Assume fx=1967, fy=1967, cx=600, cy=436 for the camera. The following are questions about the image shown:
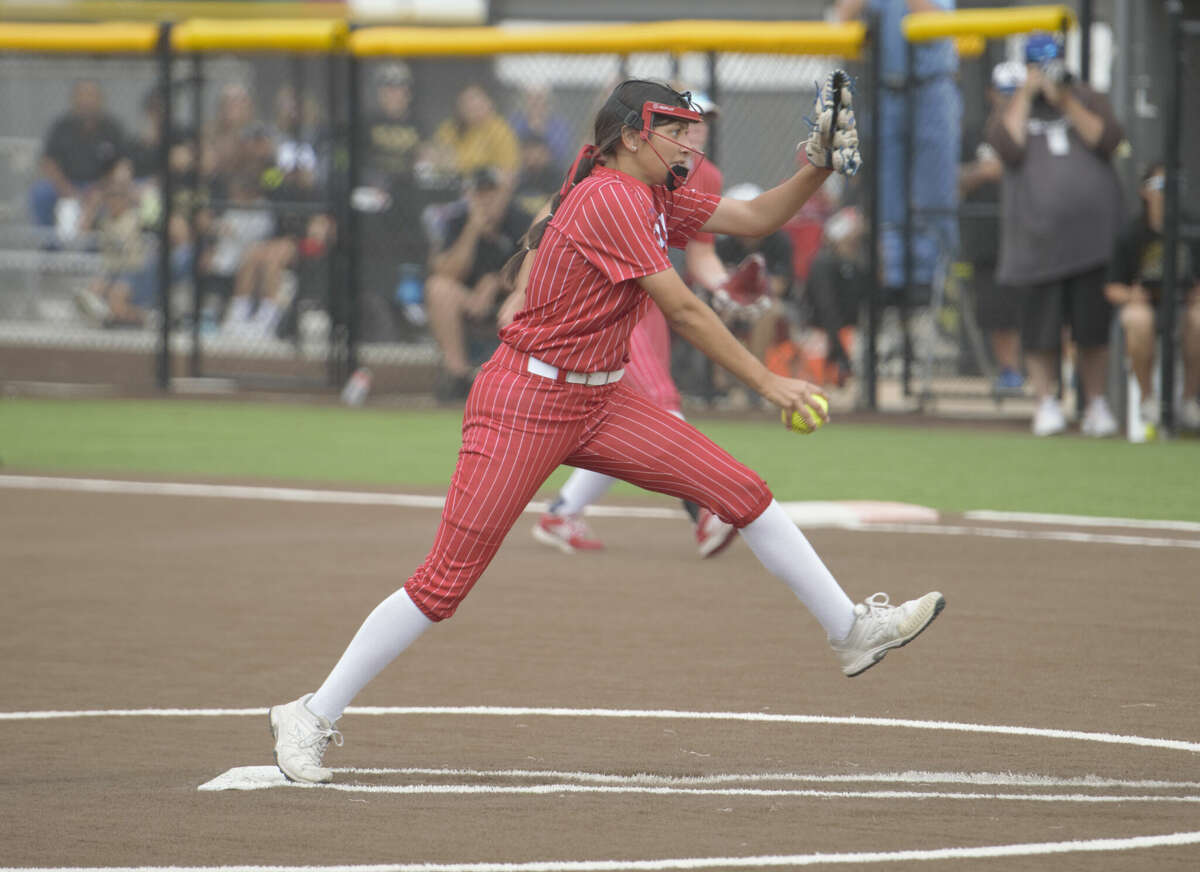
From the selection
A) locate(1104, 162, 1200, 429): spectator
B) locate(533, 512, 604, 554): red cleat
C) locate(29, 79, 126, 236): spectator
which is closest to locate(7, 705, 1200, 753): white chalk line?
locate(533, 512, 604, 554): red cleat

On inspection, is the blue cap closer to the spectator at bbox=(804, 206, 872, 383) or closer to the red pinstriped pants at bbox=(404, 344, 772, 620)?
the spectator at bbox=(804, 206, 872, 383)

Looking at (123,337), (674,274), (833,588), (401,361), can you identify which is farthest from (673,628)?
(123,337)

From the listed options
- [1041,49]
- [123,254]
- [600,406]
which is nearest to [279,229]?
[123,254]

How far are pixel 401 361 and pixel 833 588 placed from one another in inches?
479

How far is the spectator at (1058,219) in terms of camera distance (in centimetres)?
1373

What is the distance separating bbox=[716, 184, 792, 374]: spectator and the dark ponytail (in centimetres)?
924

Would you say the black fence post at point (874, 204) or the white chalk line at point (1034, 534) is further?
the black fence post at point (874, 204)

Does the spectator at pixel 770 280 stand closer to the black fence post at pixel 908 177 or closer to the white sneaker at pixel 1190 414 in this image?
the black fence post at pixel 908 177

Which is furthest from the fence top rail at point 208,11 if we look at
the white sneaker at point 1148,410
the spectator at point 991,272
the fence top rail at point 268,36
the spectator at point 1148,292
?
the white sneaker at point 1148,410

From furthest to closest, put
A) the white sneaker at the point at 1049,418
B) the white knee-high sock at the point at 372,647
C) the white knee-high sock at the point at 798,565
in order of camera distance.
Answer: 1. the white sneaker at the point at 1049,418
2. the white knee-high sock at the point at 798,565
3. the white knee-high sock at the point at 372,647

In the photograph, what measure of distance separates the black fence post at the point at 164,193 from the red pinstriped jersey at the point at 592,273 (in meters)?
12.8

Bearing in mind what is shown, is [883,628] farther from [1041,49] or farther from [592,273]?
[1041,49]

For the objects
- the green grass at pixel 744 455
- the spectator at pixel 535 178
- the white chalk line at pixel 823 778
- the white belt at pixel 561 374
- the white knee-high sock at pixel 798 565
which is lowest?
the green grass at pixel 744 455

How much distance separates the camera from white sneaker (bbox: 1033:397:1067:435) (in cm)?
1420
